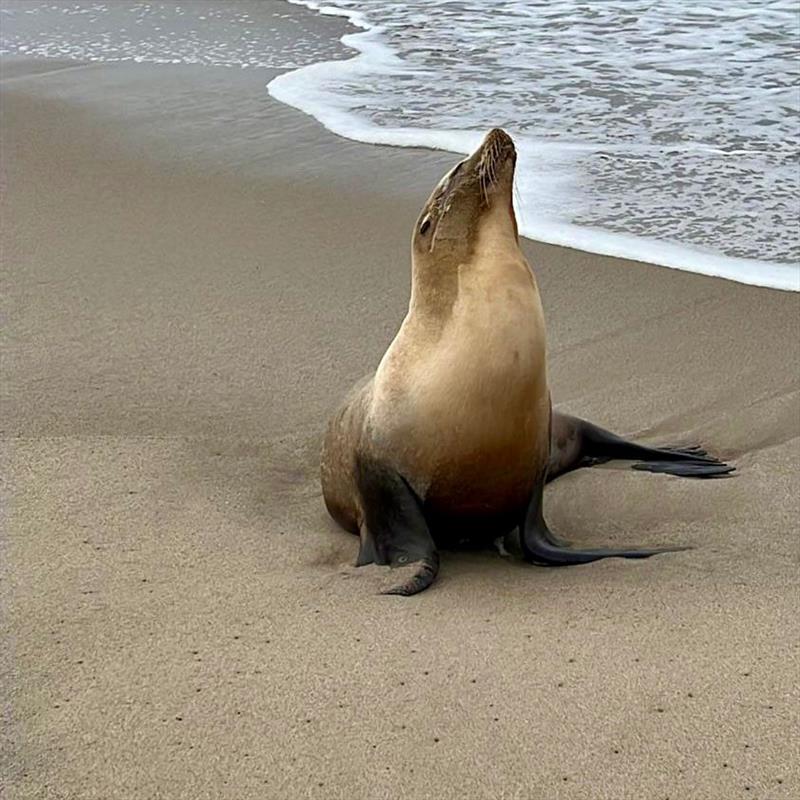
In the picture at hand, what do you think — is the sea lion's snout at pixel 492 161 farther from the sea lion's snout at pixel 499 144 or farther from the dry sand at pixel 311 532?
the dry sand at pixel 311 532

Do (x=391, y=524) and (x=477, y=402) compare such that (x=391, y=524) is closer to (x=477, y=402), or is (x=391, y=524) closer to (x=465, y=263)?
(x=477, y=402)

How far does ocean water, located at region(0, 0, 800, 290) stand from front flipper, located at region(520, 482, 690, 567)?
255cm

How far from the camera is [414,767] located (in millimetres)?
2643

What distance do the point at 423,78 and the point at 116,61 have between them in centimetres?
204

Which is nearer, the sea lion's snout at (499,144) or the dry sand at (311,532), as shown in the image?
the dry sand at (311,532)

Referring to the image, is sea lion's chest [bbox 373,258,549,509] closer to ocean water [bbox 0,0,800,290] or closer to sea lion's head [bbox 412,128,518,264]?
sea lion's head [bbox 412,128,518,264]

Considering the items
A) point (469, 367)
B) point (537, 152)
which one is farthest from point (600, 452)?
point (537, 152)

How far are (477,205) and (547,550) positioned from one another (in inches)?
35.1

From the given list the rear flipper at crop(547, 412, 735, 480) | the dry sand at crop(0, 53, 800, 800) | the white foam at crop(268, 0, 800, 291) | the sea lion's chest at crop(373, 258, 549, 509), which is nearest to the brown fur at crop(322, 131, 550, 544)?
the sea lion's chest at crop(373, 258, 549, 509)

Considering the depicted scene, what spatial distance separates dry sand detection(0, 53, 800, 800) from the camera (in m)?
2.69

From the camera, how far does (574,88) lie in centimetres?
912

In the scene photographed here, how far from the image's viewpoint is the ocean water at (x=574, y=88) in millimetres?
6801

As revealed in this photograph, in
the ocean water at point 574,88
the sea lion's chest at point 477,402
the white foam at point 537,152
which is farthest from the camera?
the ocean water at point 574,88

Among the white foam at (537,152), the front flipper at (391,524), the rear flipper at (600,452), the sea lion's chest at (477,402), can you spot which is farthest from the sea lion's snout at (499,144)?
the white foam at (537,152)
